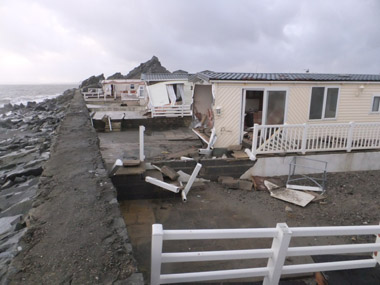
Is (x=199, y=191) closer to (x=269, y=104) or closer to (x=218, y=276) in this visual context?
(x=269, y=104)

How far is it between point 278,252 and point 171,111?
12652 mm

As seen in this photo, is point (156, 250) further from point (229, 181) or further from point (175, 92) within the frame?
point (175, 92)

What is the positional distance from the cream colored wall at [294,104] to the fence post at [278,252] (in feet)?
20.6

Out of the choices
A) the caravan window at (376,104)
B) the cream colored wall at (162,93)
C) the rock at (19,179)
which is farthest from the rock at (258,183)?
the cream colored wall at (162,93)

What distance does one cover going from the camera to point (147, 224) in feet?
17.6

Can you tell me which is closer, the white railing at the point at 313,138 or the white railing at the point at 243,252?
the white railing at the point at 243,252

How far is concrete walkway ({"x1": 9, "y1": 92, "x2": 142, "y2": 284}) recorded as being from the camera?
2.12 metres

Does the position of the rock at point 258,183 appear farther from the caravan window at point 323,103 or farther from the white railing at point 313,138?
the caravan window at point 323,103

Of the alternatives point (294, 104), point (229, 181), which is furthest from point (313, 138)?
point (229, 181)

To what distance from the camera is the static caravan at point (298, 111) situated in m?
8.11

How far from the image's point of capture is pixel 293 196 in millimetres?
6848

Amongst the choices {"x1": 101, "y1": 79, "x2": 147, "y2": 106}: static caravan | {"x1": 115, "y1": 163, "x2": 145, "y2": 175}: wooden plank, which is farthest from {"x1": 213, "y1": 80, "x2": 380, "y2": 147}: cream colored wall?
{"x1": 101, "y1": 79, "x2": 147, "y2": 106}: static caravan

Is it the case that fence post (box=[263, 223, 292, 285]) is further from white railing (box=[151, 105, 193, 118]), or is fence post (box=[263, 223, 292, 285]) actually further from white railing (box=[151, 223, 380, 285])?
white railing (box=[151, 105, 193, 118])

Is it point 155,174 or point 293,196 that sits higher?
point 155,174
